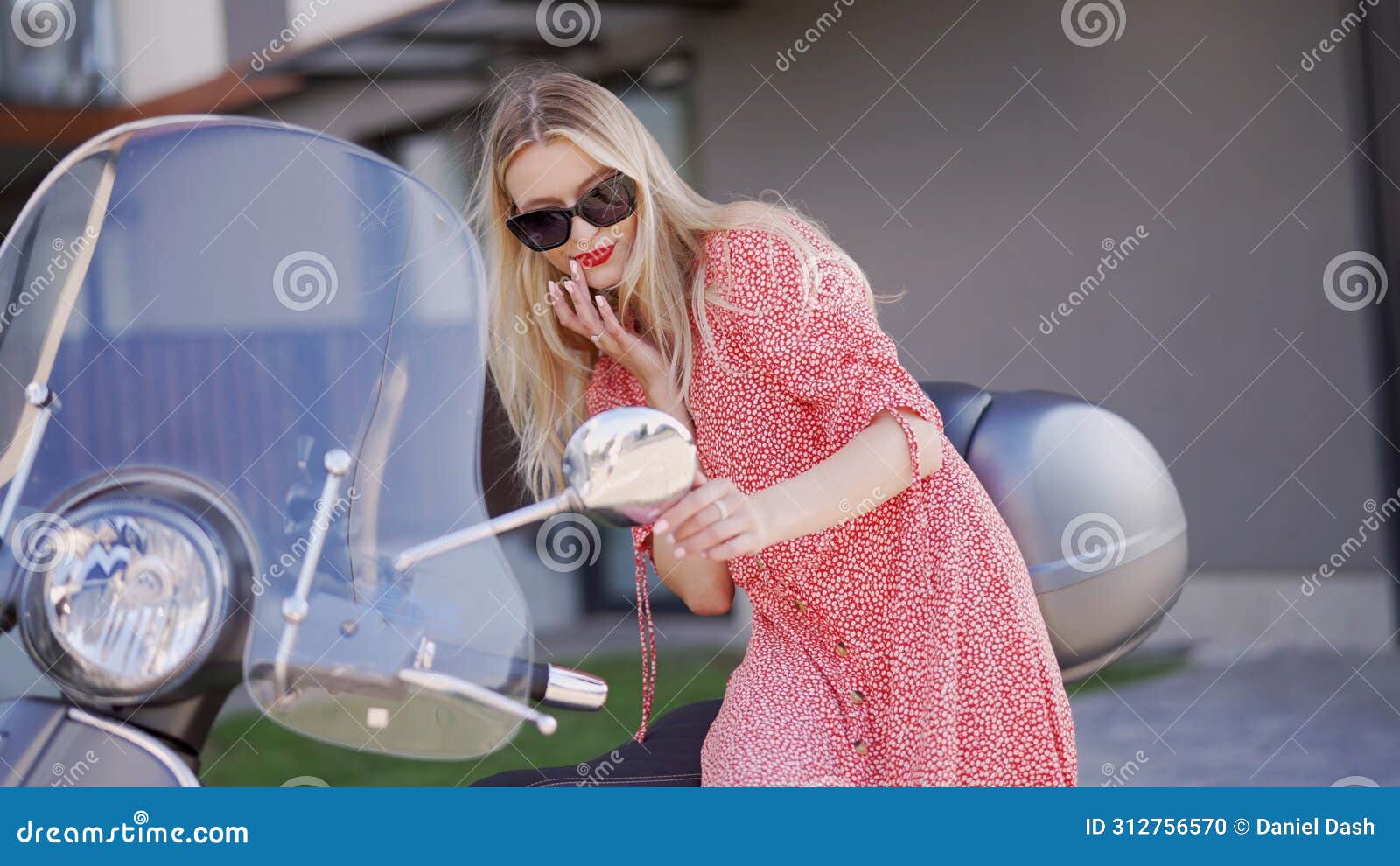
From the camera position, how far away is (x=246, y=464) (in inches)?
45.9

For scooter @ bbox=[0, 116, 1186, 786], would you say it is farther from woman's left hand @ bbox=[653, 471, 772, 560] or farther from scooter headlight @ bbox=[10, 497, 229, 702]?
woman's left hand @ bbox=[653, 471, 772, 560]

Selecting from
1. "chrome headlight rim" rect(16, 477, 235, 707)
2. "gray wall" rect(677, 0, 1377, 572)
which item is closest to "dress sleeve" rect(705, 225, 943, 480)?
"chrome headlight rim" rect(16, 477, 235, 707)

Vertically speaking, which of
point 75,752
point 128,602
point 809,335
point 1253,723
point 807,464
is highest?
point 809,335

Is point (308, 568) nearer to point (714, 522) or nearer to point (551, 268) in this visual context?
point (714, 522)

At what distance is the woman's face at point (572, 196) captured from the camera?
1.39 m

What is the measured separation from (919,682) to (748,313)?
44 cm

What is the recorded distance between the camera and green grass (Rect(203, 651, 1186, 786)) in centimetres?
348

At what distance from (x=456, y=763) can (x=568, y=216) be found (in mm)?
2241

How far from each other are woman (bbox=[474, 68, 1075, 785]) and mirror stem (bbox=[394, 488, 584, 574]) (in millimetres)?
332

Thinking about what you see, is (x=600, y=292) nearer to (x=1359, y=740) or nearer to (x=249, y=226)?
(x=249, y=226)

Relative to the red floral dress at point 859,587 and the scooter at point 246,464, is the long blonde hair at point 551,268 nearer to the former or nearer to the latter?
the red floral dress at point 859,587

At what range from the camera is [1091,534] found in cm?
159

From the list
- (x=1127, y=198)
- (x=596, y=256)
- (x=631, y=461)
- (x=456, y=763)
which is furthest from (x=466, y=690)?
(x=1127, y=198)

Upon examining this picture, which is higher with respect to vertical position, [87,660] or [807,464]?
[807,464]
